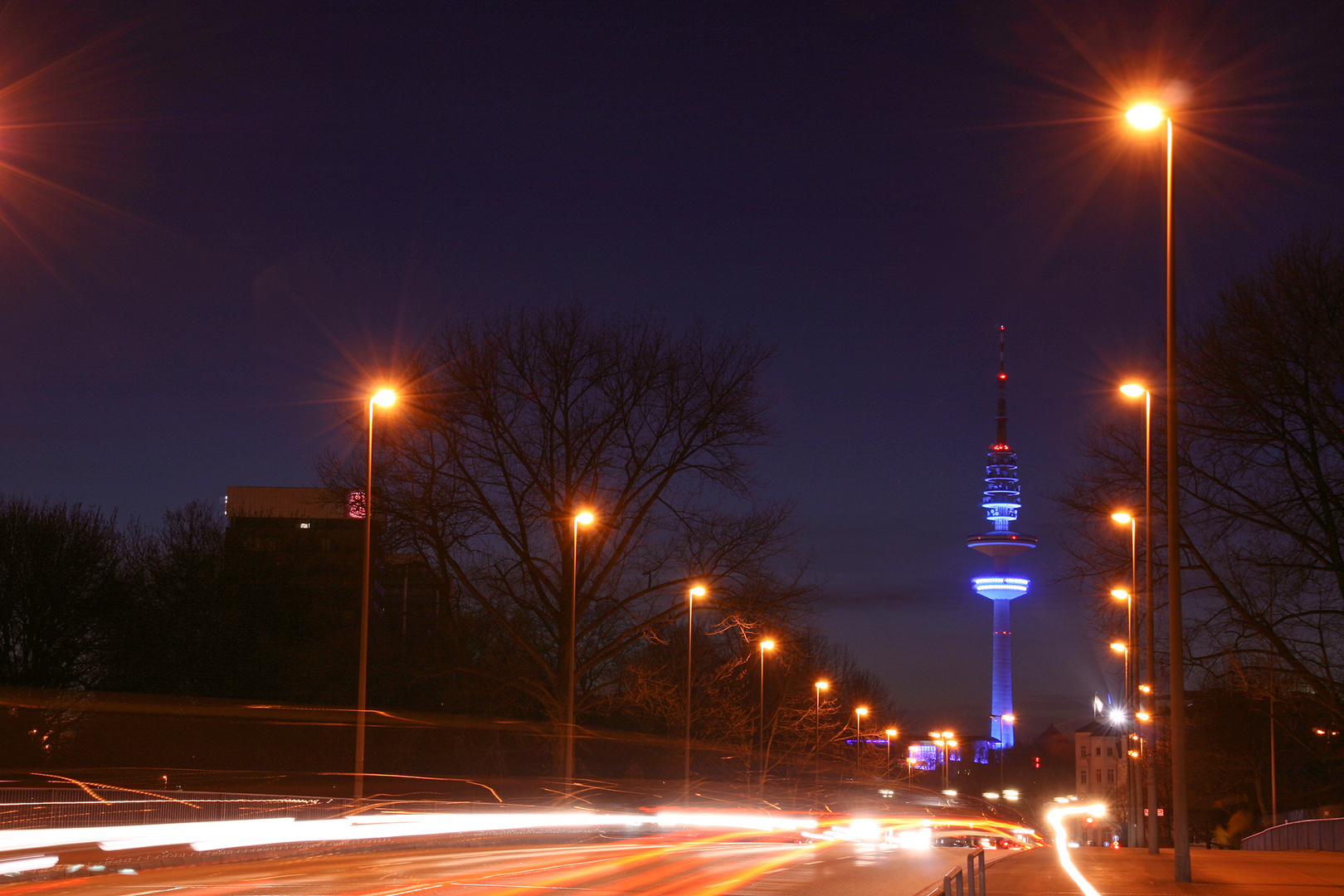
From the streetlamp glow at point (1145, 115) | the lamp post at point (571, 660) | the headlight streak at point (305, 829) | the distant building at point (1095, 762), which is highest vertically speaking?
the streetlamp glow at point (1145, 115)

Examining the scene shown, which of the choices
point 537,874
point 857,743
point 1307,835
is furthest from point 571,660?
point 857,743

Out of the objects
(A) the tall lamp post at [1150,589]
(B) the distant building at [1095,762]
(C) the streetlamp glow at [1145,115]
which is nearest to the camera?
(C) the streetlamp glow at [1145,115]

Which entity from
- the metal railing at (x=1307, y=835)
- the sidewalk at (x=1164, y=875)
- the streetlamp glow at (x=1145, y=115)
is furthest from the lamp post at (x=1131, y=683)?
the streetlamp glow at (x=1145, y=115)

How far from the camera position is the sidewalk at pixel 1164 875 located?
1544 cm

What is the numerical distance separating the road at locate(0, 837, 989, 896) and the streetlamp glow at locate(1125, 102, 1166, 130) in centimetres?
1061

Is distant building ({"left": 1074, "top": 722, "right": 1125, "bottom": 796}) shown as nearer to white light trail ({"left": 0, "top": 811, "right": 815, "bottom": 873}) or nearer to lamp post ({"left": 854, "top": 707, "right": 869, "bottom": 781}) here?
lamp post ({"left": 854, "top": 707, "right": 869, "bottom": 781})

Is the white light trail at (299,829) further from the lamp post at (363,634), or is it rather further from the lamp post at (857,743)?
the lamp post at (857,743)

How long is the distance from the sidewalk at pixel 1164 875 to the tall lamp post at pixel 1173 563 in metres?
0.69

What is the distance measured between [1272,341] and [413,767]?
34.1 metres

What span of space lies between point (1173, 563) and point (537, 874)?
971 cm

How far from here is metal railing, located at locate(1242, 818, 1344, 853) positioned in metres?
32.5

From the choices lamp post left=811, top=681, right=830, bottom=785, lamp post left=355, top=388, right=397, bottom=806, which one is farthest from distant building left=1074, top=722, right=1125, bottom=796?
lamp post left=355, top=388, right=397, bottom=806

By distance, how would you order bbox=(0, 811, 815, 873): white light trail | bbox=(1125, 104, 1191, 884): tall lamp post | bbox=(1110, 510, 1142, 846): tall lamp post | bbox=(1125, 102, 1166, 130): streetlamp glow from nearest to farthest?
Answer: 1. bbox=(1125, 104, 1191, 884): tall lamp post
2. bbox=(0, 811, 815, 873): white light trail
3. bbox=(1125, 102, 1166, 130): streetlamp glow
4. bbox=(1110, 510, 1142, 846): tall lamp post

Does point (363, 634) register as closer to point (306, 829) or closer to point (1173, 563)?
point (306, 829)
